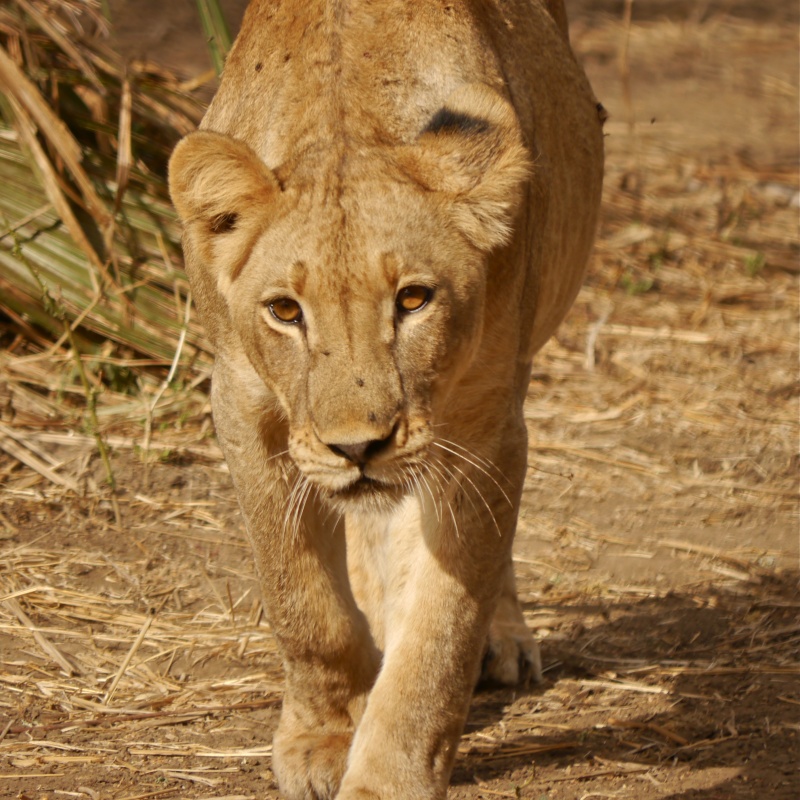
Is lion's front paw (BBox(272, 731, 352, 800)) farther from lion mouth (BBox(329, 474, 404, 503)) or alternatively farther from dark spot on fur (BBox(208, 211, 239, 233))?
dark spot on fur (BBox(208, 211, 239, 233))

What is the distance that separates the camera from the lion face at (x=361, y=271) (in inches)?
110

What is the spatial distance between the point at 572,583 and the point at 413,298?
2.37m

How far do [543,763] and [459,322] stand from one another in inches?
57.9

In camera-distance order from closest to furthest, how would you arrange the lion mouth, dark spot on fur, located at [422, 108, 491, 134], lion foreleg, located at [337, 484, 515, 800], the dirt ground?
the lion mouth
dark spot on fur, located at [422, 108, 491, 134]
lion foreleg, located at [337, 484, 515, 800]
the dirt ground

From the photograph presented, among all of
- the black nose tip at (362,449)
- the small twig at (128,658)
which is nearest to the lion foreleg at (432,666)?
the black nose tip at (362,449)

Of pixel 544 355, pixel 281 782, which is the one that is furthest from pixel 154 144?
pixel 281 782

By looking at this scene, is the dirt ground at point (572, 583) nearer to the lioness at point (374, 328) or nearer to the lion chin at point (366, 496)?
the lioness at point (374, 328)

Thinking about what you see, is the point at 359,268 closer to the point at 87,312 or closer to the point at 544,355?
the point at 87,312

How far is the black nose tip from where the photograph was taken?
108 inches

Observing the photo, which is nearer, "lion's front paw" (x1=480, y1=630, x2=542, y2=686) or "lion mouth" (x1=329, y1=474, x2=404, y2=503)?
"lion mouth" (x1=329, y1=474, x2=404, y2=503)

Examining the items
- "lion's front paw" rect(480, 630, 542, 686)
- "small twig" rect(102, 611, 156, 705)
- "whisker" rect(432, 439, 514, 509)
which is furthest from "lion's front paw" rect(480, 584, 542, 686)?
"small twig" rect(102, 611, 156, 705)

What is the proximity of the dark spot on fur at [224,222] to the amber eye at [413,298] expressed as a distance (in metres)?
0.47

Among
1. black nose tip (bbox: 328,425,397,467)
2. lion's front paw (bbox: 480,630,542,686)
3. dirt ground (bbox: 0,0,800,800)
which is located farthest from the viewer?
lion's front paw (bbox: 480,630,542,686)

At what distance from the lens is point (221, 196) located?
9.75ft
